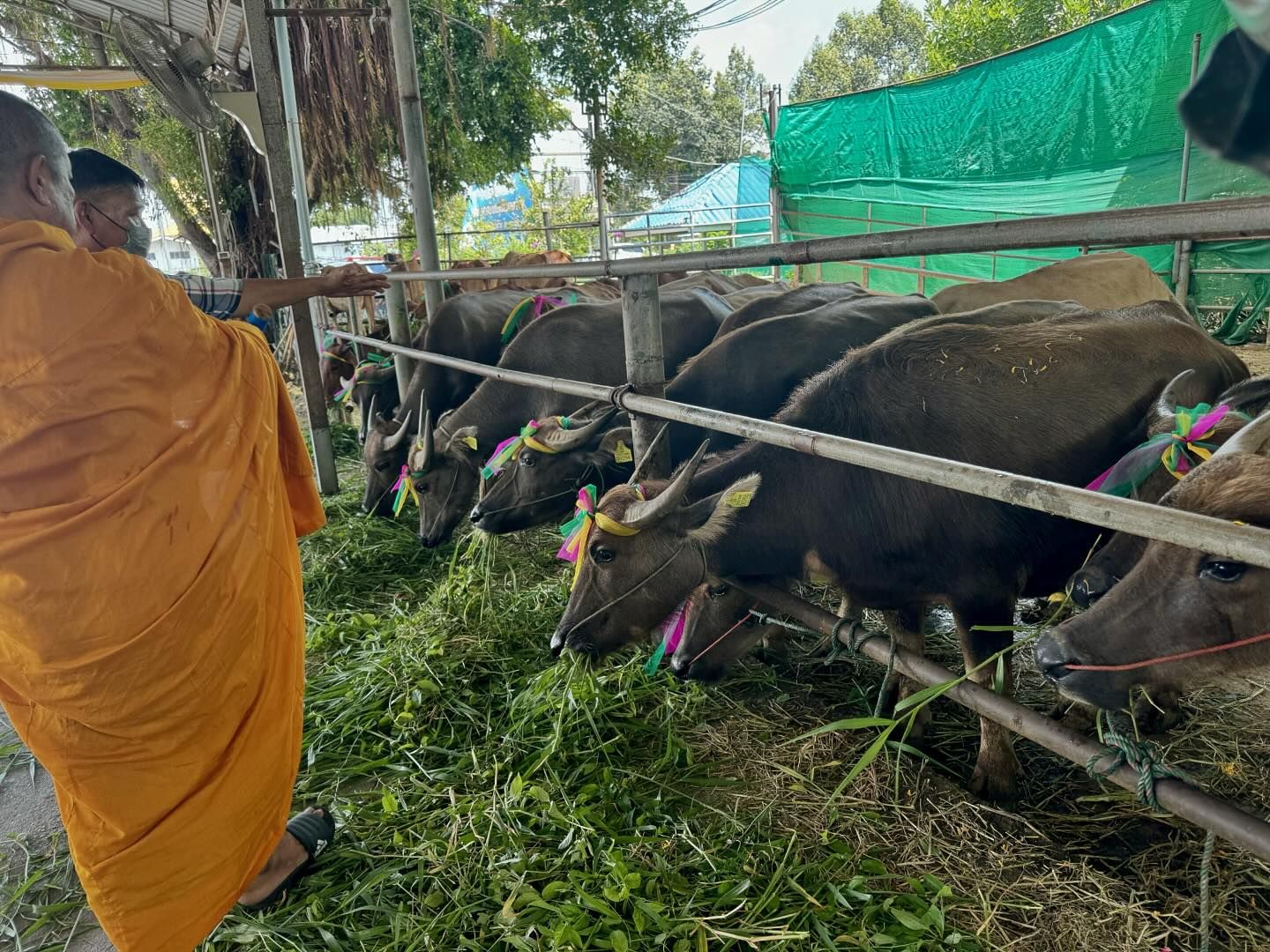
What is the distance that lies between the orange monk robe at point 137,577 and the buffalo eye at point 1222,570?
7.99ft

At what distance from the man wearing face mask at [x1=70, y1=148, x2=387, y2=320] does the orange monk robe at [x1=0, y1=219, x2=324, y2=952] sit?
1.80 feet

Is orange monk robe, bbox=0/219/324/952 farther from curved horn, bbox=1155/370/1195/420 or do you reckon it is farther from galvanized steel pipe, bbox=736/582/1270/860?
curved horn, bbox=1155/370/1195/420

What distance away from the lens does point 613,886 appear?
6.69 feet

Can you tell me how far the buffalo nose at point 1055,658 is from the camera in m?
1.90

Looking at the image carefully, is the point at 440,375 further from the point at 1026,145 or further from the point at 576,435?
the point at 1026,145

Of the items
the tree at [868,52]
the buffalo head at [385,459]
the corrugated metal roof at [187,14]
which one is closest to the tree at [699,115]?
the tree at [868,52]

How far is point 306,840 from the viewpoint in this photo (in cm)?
240

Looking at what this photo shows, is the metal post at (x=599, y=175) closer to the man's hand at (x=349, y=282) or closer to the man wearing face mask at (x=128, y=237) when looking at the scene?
the man's hand at (x=349, y=282)

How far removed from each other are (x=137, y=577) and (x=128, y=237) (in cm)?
177

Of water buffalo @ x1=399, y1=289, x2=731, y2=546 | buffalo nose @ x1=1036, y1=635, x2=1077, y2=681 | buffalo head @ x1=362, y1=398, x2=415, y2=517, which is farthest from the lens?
buffalo head @ x1=362, y1=398, x2=415, y2=517

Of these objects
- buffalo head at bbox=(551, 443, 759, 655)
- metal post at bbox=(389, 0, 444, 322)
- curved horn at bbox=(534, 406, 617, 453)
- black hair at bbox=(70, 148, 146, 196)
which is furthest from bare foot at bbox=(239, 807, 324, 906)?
metal post at bbox=(389, 0, 444, 322)

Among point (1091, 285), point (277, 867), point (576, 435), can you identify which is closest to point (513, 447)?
point (576, 435)

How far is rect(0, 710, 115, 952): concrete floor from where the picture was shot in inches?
92.6

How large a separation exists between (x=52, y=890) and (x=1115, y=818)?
11.1ft
